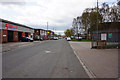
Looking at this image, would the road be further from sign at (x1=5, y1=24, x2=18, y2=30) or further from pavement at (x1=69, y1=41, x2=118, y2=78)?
sign at (x1=5, y1=24, x2=18, y2=30)

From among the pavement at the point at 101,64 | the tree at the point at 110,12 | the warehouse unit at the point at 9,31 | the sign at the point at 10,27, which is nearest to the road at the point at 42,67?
the pavement at the point at 101,64

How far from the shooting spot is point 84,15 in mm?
37938

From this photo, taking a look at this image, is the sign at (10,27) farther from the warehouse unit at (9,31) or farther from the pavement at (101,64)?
the pavement at (101,64)

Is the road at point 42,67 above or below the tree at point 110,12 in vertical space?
below

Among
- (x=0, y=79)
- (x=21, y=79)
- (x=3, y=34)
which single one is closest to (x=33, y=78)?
(x=21, y=79)

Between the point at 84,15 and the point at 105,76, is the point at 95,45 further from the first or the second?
the point at 84,15

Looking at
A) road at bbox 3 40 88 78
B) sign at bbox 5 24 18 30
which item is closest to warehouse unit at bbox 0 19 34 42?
sign at bbox 5 24 18 30

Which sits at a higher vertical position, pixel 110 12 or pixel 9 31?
pixel 110 12

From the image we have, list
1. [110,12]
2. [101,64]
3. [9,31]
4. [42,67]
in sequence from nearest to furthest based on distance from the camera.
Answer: [42,67] < [101,64] < [110,12] < [9,31]

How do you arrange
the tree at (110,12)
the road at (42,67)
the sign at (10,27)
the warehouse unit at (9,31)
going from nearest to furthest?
1. the road at (42,67)
2. the tree at (110,12)
3. the warehouse unit at (9,31)
4. the sign at (10,27)

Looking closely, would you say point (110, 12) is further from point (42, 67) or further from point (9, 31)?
point (9, 31)

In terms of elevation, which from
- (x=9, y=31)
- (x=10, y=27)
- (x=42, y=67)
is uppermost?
(x=10, y=27)

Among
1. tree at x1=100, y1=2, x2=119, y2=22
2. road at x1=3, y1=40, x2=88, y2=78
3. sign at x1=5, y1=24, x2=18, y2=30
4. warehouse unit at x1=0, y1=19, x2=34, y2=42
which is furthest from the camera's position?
sign at x1=5, y1=24, x2=18, y2=30

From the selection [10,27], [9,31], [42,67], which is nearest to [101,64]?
[42,67]
